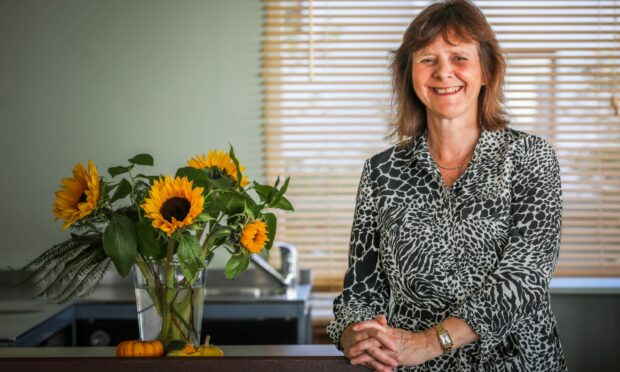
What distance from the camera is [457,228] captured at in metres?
1.46

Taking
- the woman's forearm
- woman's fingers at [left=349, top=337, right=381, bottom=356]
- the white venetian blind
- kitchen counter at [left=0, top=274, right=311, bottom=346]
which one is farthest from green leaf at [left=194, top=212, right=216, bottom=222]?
the white venetian blind

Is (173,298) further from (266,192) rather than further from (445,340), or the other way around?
(445,340)

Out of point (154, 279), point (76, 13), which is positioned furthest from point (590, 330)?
point (76, 13)

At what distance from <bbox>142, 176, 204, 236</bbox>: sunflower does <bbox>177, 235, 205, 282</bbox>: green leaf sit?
4cm

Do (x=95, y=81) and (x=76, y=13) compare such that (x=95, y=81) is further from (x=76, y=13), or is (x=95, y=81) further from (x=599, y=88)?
(x=599, y=88)

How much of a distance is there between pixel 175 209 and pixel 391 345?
459 millimetres

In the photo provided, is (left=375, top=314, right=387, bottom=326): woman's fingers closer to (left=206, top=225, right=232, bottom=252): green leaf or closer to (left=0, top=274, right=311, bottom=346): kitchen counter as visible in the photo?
(left=206, top=225, right=232, bottom=252): green leaf

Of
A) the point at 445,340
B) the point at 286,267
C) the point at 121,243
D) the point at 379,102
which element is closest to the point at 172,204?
the point at 121,243

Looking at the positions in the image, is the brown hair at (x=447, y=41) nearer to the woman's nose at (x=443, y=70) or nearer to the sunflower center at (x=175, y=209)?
the woman's nose at (x=443, y=70)

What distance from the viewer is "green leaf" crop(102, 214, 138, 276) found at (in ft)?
4.11

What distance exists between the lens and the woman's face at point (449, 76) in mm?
1499

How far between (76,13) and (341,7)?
1230 mm

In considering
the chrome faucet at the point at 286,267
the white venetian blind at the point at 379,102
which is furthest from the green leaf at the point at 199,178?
the white venetian blind at the point at 379,102

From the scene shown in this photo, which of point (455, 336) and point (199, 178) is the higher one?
point (199, 178)
